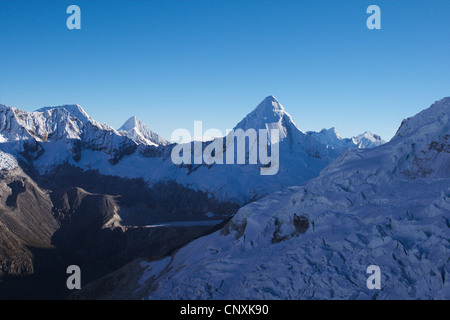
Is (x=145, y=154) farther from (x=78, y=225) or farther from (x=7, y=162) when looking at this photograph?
(x=78, y=225)

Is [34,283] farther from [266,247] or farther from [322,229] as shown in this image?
[322,229]

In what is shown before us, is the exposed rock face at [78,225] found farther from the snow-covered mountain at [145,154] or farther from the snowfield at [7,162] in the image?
the snow-covered mountain at [145,154]

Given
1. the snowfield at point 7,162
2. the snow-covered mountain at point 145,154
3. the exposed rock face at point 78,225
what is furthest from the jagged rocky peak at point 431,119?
the snowfield at point 7,162

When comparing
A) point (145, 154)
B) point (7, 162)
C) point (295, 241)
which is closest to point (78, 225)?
point (7, 162)

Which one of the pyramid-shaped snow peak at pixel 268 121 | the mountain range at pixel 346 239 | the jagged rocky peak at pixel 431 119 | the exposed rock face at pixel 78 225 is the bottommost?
the exposed rock face at pixel 78 225

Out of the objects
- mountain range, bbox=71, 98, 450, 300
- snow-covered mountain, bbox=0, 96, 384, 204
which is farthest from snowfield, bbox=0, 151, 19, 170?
mountain range, bbox=71, 98, 450, 300

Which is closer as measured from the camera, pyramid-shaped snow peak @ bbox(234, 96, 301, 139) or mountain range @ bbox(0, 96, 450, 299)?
mountain range @ bbox(0, 96, 450, 299)

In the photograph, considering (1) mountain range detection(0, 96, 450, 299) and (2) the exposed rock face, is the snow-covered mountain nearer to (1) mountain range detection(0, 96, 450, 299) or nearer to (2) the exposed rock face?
(2) the exposed rock face
